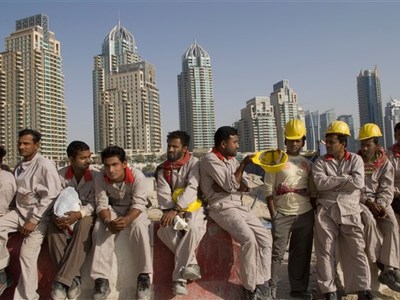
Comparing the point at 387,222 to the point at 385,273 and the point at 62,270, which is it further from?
the point at 62,270

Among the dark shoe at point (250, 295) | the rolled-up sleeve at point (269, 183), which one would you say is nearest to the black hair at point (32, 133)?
the rolled-up sleeve at point (269, 183)

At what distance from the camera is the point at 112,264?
3920 mm

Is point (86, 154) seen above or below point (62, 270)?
above

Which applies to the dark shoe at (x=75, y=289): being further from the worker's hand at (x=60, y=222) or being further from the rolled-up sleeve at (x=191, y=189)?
the rolled-up sleeve at (x=191, y=189)

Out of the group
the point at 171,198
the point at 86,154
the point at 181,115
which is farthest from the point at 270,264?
the point at 181,115

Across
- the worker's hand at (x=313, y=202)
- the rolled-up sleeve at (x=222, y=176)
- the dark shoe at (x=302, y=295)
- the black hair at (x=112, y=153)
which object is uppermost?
the black hair at (x=112, y=153)

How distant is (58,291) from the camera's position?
3.62 metres

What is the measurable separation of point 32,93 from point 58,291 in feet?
242

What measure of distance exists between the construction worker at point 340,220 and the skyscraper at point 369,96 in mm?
105613

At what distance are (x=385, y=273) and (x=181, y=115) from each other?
100 meters

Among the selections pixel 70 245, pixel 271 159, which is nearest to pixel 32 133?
pixel 70 245

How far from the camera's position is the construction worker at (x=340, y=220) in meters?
3.95

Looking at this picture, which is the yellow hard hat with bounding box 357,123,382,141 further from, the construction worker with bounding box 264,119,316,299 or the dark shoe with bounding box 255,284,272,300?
the dark shoe with bounding box 255,284,272,300

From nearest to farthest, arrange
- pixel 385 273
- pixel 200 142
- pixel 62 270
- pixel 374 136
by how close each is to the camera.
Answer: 1. pixel 62 270
2. pixel 385 273
3. pixel 374 136
4. pixel 200 142
